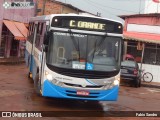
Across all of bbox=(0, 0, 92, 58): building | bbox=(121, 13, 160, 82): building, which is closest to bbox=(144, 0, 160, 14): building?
bbox=(121, 13, 160, 82): building

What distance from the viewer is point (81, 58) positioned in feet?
38.4

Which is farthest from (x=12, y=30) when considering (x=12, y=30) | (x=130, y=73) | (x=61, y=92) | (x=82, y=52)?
(x=61, y=92)

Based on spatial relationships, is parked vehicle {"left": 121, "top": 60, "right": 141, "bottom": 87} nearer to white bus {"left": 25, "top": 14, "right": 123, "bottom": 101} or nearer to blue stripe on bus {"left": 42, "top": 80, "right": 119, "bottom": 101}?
white bus {"left": 25, "top": 14, "right": 123, "bottom": 101}

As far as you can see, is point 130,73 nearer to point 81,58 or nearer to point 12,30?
point 12,30

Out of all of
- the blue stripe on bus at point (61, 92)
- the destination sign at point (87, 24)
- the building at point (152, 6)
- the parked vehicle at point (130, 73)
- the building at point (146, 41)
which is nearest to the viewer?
the blue stripe on bus at point (61, 92)

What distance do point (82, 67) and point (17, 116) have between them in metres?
2.69

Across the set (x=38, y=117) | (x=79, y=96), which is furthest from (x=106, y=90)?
(x=38, y=117)

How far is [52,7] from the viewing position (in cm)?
4622

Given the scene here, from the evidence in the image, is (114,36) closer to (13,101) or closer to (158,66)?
(13,101)

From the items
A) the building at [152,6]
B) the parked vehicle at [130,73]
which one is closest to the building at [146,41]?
the parked vehicle at [130,73]

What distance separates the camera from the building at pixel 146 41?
27266 mm

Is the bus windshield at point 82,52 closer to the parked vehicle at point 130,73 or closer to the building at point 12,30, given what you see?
the parked vehicle at point 130,73

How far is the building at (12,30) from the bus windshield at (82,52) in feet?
52.9

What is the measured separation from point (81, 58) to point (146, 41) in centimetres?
1543
